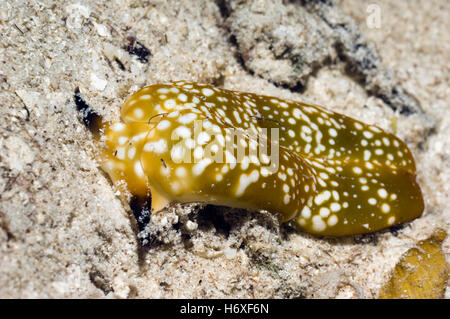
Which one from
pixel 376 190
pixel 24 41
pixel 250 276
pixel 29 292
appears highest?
pixel 24 41

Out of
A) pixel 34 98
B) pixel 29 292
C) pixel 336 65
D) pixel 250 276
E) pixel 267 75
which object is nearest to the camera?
pixel 29 292

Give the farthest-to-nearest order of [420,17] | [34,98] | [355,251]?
[420,17]
[355,251]
[34,98]

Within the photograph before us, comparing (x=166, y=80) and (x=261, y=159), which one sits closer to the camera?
(x=261, y=159)

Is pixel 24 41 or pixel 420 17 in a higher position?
pixel 420 17

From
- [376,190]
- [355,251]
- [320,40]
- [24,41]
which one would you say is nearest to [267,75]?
[320,40]

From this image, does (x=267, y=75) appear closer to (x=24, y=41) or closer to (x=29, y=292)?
(x=24, y=41)
